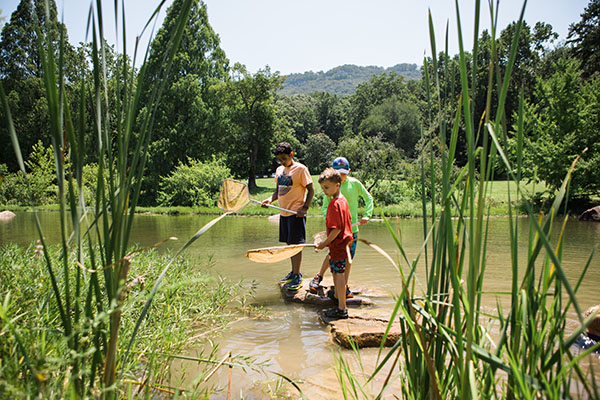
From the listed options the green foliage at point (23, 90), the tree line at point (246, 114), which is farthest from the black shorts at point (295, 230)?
the green foliage at point (23, 90)

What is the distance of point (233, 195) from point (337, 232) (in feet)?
5.24

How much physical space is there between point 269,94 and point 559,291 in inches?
1354

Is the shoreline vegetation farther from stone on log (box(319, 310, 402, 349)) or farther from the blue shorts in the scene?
the blue shorts

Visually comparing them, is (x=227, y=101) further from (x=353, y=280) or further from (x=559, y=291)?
(x=559, y=291)

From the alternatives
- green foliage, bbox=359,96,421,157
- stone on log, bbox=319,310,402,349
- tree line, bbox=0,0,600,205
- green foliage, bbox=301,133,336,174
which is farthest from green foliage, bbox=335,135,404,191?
green foliage, bbox=301,133,336,174

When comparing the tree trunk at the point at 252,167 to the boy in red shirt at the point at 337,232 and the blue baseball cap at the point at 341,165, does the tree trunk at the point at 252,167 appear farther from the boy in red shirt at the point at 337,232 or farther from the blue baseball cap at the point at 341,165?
the boy in red shirt at the point at 337,232

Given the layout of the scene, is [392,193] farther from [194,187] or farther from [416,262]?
[416,262]

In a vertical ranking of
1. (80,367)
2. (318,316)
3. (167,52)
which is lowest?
(318,316)

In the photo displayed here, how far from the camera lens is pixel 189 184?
24906mm

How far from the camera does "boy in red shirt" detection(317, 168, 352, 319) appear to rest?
4.62 metres

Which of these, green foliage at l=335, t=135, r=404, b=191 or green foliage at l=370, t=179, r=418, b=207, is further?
green foliage at l=335, t=135, r=404, b=191

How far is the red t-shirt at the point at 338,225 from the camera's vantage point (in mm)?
4617

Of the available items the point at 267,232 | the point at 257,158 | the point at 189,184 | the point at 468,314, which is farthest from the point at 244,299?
the point at 257,158

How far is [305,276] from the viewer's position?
7117mm
